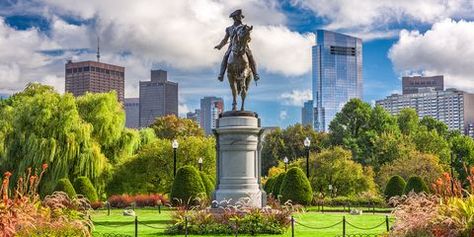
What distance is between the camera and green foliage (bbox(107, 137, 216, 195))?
47562mm

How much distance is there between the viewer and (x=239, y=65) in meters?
27.0

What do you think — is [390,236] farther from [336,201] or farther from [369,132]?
[369,132]

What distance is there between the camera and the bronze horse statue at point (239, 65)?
1054 inches

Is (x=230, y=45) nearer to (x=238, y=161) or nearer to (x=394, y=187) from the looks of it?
(x=238, y=161)

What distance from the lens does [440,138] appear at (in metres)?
71.4

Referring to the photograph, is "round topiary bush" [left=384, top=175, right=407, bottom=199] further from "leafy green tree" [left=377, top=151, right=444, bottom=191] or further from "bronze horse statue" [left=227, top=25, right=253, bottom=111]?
"bronze horse statue" [left=227, top=25, right=253, bottom=111]

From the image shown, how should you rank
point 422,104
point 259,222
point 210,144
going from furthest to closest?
point 422,104 < point 210,144 < point 259,222

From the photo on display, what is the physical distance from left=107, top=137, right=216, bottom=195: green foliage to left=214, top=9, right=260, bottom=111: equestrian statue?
21.7 metres

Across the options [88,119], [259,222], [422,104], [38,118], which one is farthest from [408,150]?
[422,104]

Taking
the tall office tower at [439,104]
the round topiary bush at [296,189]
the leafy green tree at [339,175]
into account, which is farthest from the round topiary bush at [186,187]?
the tall office tower at [439,104]

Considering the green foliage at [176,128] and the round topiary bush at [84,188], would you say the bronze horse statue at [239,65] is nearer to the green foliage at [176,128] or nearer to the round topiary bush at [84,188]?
the round topiary bush at [84,188]

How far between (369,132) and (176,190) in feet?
133

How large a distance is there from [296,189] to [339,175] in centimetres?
1700

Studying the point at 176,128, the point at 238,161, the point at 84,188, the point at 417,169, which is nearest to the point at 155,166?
the point at 84,188
